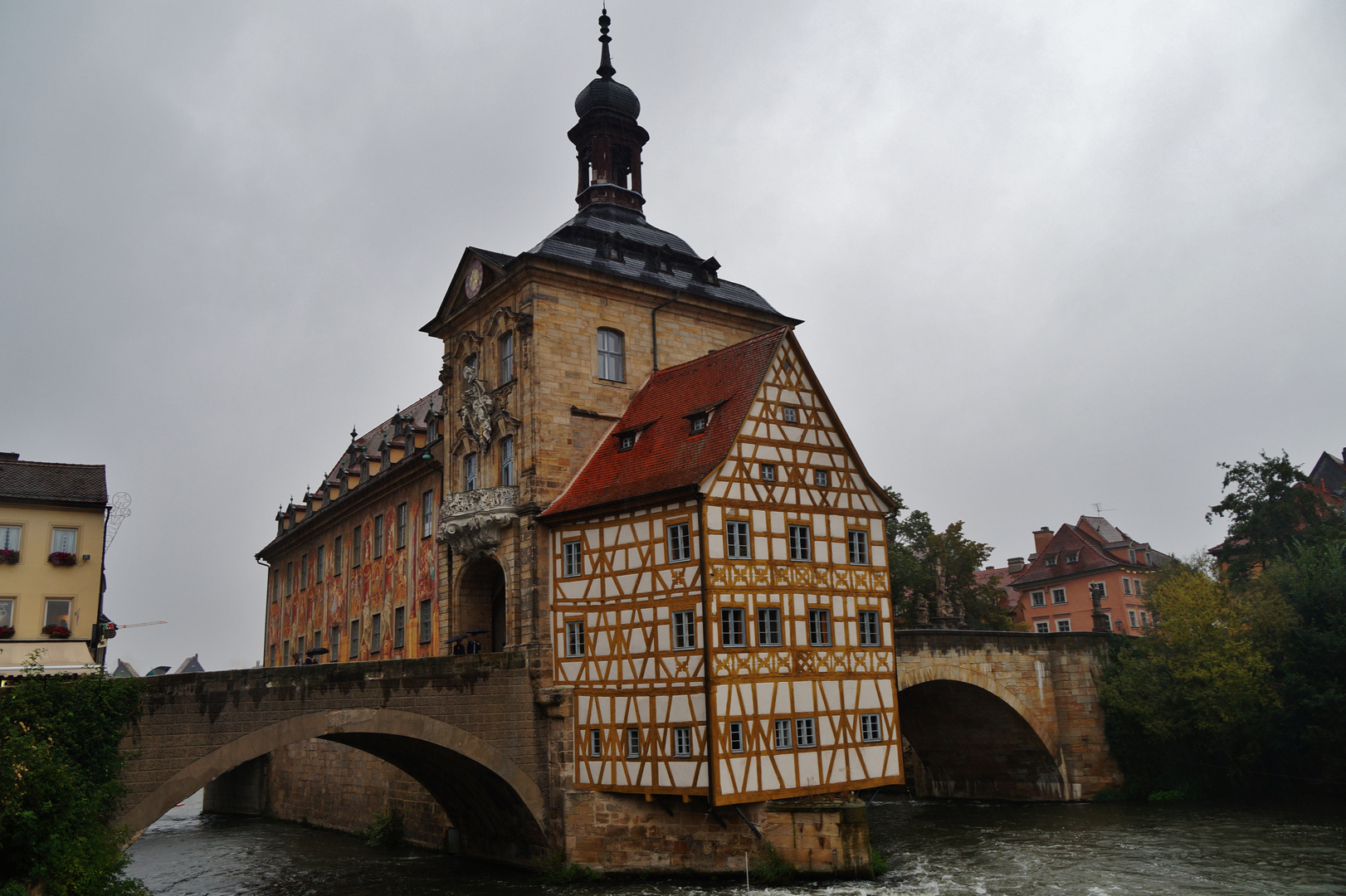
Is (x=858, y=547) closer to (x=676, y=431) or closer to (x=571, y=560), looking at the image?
(x=676, y=431)

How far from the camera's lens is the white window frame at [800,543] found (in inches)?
907

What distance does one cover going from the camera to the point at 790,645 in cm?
2220

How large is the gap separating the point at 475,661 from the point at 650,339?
9499 millimetres

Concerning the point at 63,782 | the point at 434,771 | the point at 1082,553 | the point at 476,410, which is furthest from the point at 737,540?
the point at 1082,553

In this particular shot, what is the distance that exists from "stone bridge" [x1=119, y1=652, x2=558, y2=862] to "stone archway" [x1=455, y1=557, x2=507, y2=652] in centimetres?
379

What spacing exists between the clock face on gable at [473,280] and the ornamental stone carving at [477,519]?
17.8 feet

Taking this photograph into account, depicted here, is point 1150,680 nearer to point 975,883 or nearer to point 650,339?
point 975,883

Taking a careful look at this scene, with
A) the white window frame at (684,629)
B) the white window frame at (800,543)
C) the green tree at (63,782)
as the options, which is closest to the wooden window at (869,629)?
the white window frame at (800,543)

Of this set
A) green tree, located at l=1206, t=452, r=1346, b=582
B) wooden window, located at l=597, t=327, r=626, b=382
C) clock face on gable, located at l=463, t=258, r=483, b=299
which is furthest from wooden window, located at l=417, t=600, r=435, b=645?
green tree, located at l=1206, t=452, r=1346, b=582

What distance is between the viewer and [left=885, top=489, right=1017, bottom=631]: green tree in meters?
42.8

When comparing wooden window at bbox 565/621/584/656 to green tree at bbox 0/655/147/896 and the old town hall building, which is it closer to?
the old town hall building

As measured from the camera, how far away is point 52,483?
94.6 feet

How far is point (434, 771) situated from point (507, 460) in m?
7.54

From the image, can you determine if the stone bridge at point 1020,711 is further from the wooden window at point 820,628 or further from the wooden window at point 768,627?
the wooden window at point 768,627
